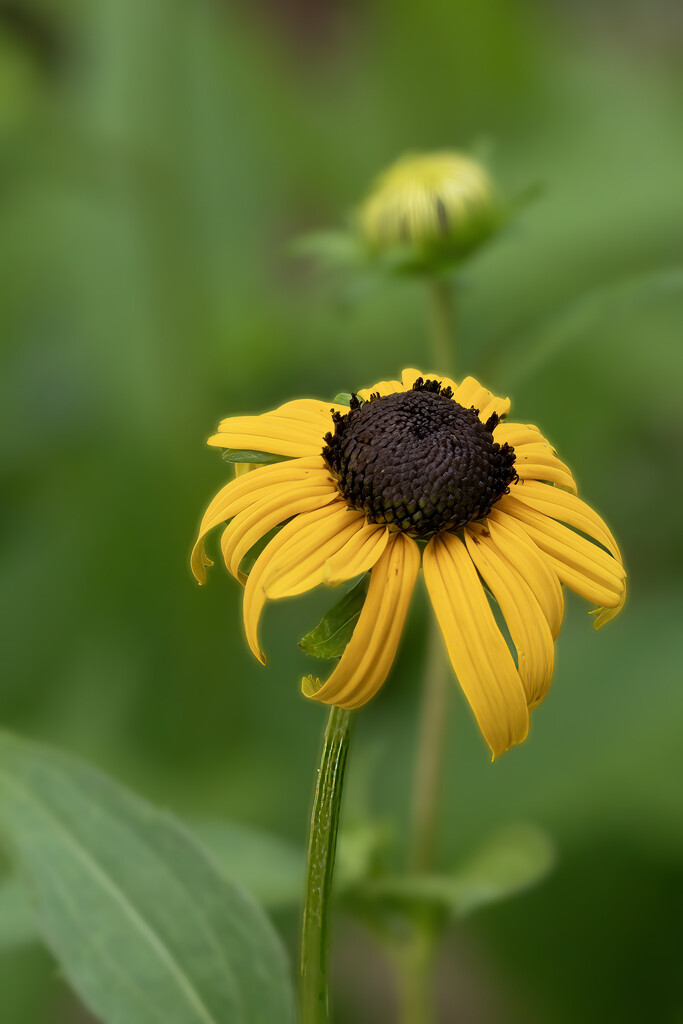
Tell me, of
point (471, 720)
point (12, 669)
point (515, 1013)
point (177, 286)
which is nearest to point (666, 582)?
point (471, 720)

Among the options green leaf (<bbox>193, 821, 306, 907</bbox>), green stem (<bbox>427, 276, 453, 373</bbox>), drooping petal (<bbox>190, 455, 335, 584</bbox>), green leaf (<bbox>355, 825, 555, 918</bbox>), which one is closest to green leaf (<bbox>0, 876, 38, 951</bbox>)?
green leaf (<bbox>193, 821, 306, 907</bbox>)

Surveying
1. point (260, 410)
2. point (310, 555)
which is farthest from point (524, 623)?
point (260, 410)

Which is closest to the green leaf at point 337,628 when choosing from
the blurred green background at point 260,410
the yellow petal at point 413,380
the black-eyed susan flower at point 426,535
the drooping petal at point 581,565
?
the black-eyed susan flower at point 426,535

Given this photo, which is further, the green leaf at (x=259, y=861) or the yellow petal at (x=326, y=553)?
the green leaf at (x=259, y=861)

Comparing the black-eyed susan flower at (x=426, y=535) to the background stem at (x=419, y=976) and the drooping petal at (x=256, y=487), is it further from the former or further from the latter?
→ the background stem at (x=419, y=976)

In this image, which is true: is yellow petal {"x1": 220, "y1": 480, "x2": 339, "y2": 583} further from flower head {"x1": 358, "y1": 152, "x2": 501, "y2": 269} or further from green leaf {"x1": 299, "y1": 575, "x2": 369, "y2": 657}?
flower head {"x1": 358, "y1": 152, "x2": 501, "y2": 269}

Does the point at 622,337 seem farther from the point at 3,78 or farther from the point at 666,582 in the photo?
the point at 3,78
